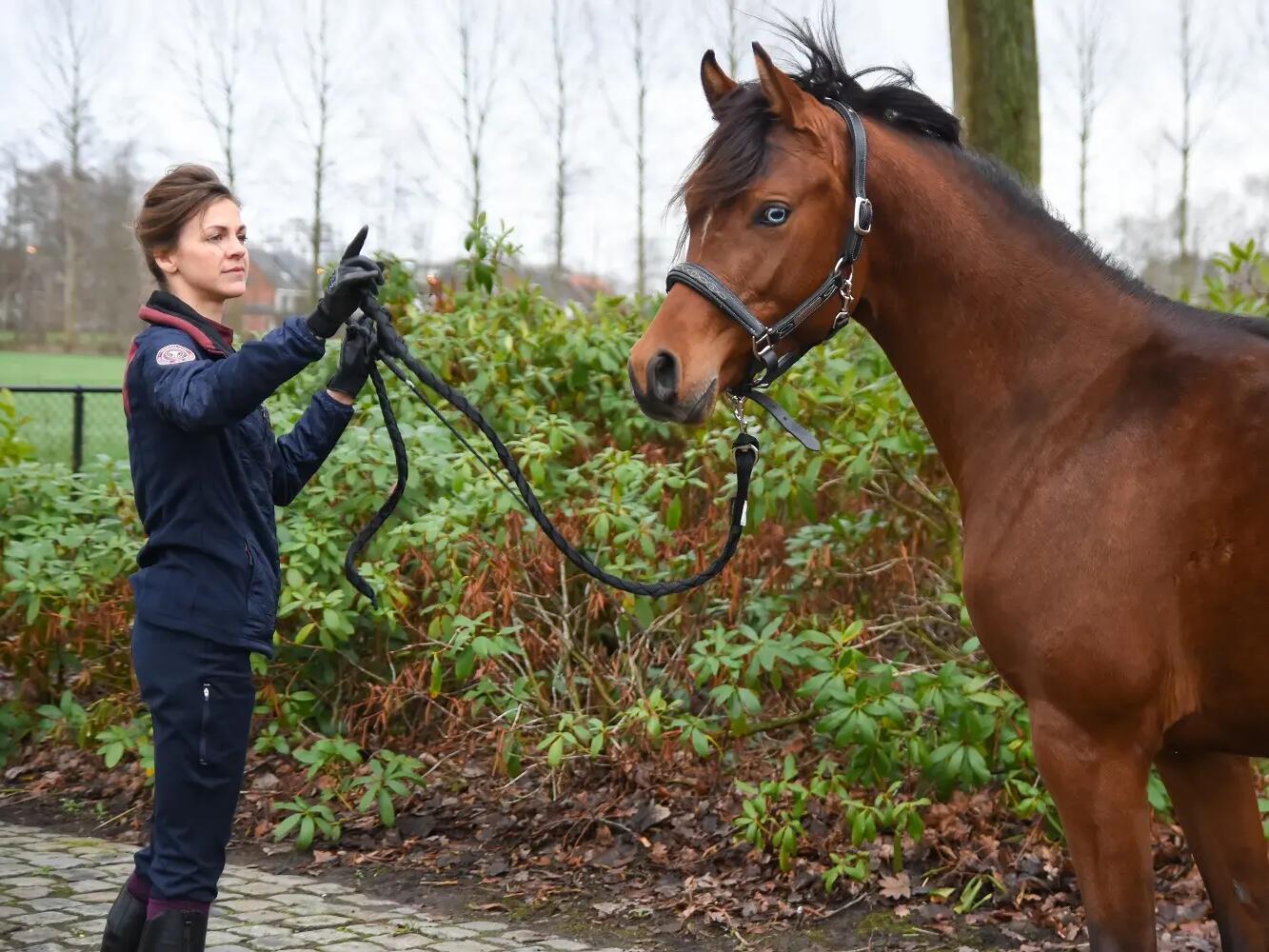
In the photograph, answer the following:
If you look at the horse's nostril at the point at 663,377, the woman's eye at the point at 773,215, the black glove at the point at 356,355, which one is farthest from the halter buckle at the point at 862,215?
the black glove at the point at 356,355

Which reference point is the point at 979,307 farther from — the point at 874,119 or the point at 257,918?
the point at 257,918

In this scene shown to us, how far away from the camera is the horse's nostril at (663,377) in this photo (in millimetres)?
2592

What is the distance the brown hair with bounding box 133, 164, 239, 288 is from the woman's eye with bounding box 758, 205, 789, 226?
1251 millimetres

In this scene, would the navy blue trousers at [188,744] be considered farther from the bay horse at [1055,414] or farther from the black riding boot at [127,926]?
the bay horse at [1055,414]

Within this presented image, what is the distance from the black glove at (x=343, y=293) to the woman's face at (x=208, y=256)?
0.30 metres

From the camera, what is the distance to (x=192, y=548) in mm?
2783

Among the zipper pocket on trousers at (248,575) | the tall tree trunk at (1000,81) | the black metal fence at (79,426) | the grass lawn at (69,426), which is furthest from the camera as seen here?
the grass lawn at (69,426)

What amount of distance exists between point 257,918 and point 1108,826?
9.39 feet

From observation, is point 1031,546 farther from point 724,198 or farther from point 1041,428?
point 724,198

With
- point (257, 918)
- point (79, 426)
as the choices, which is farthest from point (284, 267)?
point (257, 918)

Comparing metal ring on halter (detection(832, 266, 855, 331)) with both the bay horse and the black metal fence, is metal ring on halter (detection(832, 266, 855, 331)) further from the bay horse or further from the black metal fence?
the black metal fence

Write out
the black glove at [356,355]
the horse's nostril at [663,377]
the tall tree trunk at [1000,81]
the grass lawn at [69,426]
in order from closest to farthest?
the horse's nostril at [663,377]
the black glove at [356,355]
the tall tree trunk at [1000,81]
the grass lawn at [69,426]

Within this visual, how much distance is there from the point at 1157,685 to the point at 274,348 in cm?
191

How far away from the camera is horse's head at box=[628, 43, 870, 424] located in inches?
104
